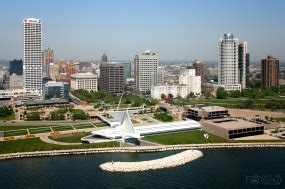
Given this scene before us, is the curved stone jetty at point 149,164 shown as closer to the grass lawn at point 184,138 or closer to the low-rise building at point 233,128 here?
the grass lawn at point 184,138

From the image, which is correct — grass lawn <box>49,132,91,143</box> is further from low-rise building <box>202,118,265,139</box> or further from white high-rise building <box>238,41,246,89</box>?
white high-rise building <box>238,41,246,89</box>

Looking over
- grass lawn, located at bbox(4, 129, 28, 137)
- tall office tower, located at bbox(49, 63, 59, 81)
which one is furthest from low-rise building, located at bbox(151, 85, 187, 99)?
tall office tower, located at bbox(49, 63, 59, 81)

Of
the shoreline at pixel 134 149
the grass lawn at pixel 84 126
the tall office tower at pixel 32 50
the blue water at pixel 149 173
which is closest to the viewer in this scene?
the blue water at pixel 149 173

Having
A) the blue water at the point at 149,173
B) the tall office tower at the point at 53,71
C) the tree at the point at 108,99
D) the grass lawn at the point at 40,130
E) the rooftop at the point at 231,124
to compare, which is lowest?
the blue water at the point at 149,173

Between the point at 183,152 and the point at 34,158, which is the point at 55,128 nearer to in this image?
the point at 34,158

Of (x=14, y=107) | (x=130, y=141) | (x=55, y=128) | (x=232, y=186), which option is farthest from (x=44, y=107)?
(x=232, y=186)

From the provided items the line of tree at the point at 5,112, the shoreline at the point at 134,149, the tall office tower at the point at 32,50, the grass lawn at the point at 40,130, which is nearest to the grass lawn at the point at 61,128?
the grass lawn at the point at 40,130
